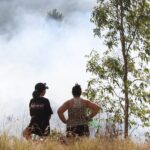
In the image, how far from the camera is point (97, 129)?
1020 cm

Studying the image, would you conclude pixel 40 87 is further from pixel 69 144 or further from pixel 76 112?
pixel 69 144

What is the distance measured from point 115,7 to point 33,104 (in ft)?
67.0

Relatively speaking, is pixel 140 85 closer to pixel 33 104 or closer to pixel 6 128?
pixel 33 104

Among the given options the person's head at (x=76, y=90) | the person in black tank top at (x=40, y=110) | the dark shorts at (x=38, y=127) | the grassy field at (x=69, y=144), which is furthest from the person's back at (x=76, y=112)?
the grassy field at (x=69, y=144)

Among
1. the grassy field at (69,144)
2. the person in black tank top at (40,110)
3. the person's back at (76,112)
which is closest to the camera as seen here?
the grassy field at (69,144)

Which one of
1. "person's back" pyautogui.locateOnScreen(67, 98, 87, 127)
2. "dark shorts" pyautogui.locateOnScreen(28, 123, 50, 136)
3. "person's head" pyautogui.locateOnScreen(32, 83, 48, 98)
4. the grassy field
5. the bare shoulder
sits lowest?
the grassy field

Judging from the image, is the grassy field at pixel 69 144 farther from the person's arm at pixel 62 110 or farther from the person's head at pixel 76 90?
the person's head at pixel 76 90

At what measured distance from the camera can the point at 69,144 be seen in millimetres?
9594

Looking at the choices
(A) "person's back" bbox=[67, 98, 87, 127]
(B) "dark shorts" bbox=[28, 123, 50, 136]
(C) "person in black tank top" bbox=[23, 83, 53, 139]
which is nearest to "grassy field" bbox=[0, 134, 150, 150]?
(B) "dark shorts" bbox=[28, 123, 50, 136]

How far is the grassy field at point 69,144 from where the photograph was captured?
28.1ft

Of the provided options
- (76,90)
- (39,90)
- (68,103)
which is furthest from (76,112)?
(39,90)

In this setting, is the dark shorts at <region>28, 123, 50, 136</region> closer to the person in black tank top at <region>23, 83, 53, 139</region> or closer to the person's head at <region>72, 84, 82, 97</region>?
the person in black tank top at <region>23, 83, 53, 139</region>

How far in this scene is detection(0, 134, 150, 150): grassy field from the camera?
8555 mm

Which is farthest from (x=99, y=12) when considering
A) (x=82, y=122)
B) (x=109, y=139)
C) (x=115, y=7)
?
(x=109, y=139)
